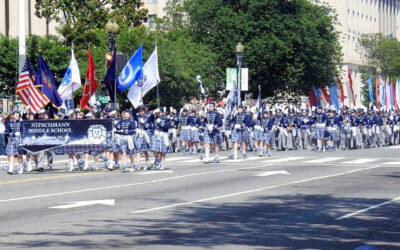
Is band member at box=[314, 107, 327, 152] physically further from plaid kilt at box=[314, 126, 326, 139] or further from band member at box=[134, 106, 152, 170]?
band member at box=[134, 106, 152, 170]

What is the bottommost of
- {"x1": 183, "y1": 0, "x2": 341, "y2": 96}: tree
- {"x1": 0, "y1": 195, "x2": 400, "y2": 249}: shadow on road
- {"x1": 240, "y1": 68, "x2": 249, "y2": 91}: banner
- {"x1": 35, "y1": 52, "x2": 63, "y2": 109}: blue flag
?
{"x1": 0, "y1": 195, "x2": 400, "y2": 249}: shadow on road

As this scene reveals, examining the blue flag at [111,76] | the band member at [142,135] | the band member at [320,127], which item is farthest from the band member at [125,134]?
the band member at [320,127]

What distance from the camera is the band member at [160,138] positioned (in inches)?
1100

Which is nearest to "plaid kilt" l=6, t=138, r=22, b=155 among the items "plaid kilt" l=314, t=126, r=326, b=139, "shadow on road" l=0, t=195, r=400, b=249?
"shadow on road" l=0, t=195, r=400, b=249

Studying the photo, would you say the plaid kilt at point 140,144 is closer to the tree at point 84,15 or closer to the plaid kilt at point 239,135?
the plaid kilt at point 239,135

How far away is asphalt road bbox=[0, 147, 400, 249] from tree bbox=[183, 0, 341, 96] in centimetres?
4042

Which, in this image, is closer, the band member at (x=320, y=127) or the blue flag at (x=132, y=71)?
the blue flag at (x=132, y=71)

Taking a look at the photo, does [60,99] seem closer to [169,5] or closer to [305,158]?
[305,158]

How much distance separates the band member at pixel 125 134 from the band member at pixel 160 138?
2.88 feet

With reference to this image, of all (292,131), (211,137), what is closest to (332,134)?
(292,131)

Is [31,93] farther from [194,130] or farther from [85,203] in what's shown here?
[85,203]

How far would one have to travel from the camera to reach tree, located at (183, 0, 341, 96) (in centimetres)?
6812

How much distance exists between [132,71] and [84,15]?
26.7 meters

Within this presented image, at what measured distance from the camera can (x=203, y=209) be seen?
667 inches
